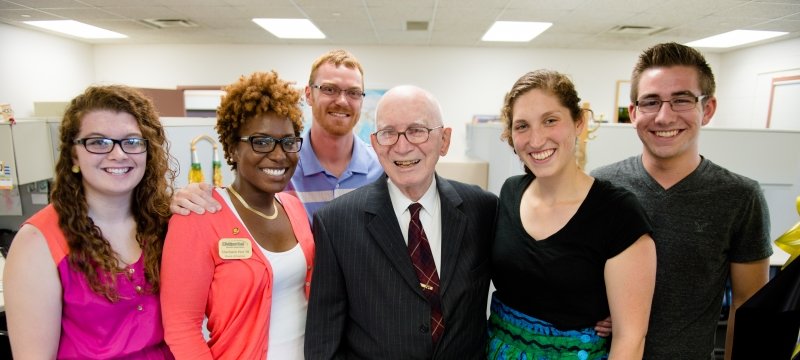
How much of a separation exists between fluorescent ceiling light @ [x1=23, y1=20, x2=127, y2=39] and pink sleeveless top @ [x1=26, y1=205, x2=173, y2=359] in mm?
7386

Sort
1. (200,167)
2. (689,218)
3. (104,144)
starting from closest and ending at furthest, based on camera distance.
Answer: (104,144), (689,218), (200,167)

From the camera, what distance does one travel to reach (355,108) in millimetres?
2092

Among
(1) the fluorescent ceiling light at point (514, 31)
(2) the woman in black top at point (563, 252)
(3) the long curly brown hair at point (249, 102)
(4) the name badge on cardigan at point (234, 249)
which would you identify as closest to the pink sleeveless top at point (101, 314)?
(4) the name badge on cardigan at point (234, 249)

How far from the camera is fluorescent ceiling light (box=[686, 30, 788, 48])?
664 cm

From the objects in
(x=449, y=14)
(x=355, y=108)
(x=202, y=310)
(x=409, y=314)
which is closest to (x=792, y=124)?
(x=449, y=14)

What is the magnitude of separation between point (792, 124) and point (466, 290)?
29.2 ft

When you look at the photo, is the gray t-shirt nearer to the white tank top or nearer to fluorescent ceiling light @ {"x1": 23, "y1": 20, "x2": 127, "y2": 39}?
the white tank top

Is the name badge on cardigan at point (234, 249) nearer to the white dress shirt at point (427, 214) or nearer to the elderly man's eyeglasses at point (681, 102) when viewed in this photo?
the white dress shirt at point (427, 214)

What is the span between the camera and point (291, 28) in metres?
6.90

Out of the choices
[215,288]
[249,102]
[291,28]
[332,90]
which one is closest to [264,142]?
[249,102]

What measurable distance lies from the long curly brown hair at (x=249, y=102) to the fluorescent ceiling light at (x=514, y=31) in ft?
18.4

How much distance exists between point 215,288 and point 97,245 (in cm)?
38

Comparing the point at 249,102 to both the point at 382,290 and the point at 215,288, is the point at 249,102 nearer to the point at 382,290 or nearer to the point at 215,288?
the point at 215,288

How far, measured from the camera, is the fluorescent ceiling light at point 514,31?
6291 millimetres
